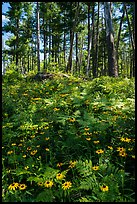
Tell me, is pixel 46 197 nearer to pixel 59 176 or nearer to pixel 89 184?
pixel 59 176

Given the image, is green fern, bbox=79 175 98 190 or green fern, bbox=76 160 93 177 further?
green fern, bbox=76 160 93 177

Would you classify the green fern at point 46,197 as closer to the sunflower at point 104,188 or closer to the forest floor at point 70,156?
the forest floor at point 70,156

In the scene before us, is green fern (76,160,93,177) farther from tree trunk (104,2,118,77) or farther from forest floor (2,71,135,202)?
tree trunk (104,2,118,77)

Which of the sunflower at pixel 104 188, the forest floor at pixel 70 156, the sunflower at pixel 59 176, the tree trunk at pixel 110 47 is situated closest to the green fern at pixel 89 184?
the forest floor at pixel 70 156

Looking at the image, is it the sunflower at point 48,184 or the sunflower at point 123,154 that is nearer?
the sunflower at point 48,184

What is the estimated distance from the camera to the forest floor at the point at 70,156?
2.73 metres

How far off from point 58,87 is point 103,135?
4.01 m

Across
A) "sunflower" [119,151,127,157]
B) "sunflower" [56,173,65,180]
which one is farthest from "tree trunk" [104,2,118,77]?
"sunflower" [56,173,65,180]

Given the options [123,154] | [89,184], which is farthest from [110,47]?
[89,184]

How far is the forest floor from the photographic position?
2.73 m

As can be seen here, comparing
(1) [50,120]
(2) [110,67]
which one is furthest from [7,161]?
(2) [110,67]

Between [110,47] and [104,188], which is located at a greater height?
[110,47]

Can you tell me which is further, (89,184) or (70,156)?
(70,156)

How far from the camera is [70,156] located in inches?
139
